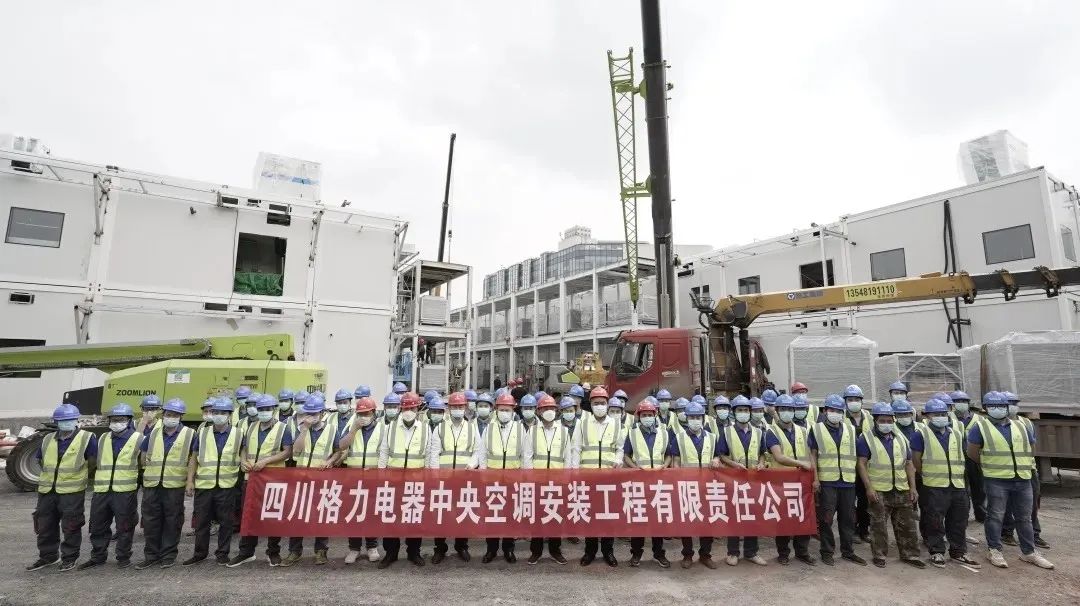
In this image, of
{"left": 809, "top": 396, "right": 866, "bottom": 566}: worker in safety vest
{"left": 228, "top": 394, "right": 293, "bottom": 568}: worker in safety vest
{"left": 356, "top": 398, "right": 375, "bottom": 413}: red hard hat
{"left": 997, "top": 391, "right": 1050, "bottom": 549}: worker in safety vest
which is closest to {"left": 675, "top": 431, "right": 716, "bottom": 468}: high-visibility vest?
{"left": 809, "top": 396, "right": 866, "bottom": 566}: worker in safety vest

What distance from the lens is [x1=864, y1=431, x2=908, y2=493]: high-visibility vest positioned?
616 centimetres

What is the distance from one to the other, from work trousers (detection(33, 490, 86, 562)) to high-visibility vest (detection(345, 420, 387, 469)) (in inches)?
109

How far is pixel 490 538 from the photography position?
6.05 metres

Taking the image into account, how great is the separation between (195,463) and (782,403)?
712 cm

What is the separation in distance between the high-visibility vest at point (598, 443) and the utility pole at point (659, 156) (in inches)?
399

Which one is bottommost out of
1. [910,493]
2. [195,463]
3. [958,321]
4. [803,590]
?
[803,590]

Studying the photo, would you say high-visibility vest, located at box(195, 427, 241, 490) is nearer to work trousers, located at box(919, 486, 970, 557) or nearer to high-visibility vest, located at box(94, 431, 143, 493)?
high-visibility vest, located at box(94, 431, 143, 493)

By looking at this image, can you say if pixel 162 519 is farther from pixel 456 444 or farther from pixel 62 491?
pixel 456 444

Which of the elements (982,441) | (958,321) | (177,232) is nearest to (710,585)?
(982,441)

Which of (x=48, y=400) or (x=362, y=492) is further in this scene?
(x=48, y=400)

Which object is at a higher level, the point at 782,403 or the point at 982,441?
the point at 782,403

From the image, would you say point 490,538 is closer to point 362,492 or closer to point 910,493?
point 362,492

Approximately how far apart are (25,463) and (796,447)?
519 inches

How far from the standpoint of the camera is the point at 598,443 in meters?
6.41
